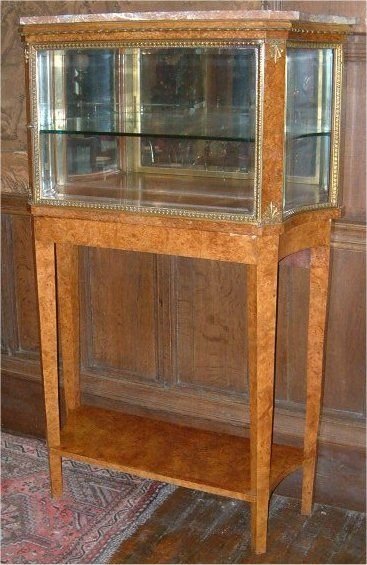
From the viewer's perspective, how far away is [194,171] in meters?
2.60

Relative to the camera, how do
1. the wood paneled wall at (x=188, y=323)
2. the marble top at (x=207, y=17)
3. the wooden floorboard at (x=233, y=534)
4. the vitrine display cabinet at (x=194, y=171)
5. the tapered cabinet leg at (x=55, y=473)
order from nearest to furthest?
the marble top at (x=207, y=17), the vitrine display cabinet at (x=194, y=171), the wooden floorboard at (x=233, y=534), the wood paneled wall at (x=188, y=323), the tapered cabinet leg at (x=55, y=473)

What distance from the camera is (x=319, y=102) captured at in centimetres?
244

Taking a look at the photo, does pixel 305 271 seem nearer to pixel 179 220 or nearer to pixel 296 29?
pixel 179 220

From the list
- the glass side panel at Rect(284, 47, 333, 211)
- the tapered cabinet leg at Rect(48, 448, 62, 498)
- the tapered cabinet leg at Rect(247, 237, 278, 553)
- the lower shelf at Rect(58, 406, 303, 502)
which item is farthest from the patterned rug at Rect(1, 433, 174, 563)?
the glass side panel at Rect(284, 47, 333, 211)

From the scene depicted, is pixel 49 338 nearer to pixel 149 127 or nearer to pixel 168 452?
pixel 168 452

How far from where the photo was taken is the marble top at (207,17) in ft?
6.73

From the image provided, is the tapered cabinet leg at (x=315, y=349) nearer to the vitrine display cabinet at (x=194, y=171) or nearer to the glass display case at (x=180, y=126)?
the vitrine display cabinet at (x=194, y=171)

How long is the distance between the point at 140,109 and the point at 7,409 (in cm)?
153

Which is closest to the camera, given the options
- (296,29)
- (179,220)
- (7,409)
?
(296,29)

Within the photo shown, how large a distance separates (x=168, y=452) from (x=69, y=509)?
1.47 feet

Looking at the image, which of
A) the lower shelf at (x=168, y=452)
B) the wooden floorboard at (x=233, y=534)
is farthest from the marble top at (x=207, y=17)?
the wooden floorboard at (x=233, y=534)

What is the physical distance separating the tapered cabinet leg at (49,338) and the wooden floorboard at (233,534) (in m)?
0.42

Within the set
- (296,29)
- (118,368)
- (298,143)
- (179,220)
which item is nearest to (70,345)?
(118,368)

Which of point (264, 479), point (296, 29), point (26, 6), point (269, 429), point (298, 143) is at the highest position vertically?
point (26, 6)
